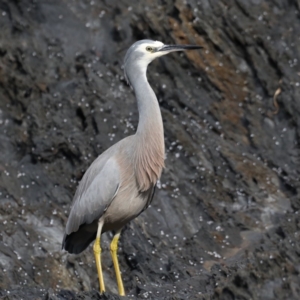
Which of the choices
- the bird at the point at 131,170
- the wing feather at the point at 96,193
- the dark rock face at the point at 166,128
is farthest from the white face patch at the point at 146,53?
the dark rock face at the point at 166,128

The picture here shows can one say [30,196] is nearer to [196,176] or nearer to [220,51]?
[196,176]

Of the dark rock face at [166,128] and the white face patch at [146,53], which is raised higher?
the white face patch at [146,53]

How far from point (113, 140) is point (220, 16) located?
9.46ft

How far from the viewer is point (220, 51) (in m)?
13.5

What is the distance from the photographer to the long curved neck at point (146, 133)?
8898 mm

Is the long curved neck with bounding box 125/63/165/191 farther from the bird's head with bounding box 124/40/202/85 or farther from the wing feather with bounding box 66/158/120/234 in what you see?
the wing feather with bounding box 66/158/120/234

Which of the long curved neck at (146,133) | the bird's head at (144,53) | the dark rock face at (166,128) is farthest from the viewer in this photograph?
the dark rock face at (166,128)

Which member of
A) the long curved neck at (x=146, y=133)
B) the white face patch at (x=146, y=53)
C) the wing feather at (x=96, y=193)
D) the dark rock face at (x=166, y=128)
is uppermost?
the white face patch at (x=146, y=53)

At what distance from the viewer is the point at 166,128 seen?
12.4 m

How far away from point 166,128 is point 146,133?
3.43 m

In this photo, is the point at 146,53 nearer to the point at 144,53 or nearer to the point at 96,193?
the point at 144,53

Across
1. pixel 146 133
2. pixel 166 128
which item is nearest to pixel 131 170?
pixel 146 133

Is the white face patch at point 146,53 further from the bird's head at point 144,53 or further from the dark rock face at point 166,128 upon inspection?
the dark rock face at point 166,128

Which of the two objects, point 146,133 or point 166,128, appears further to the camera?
point 166,128
